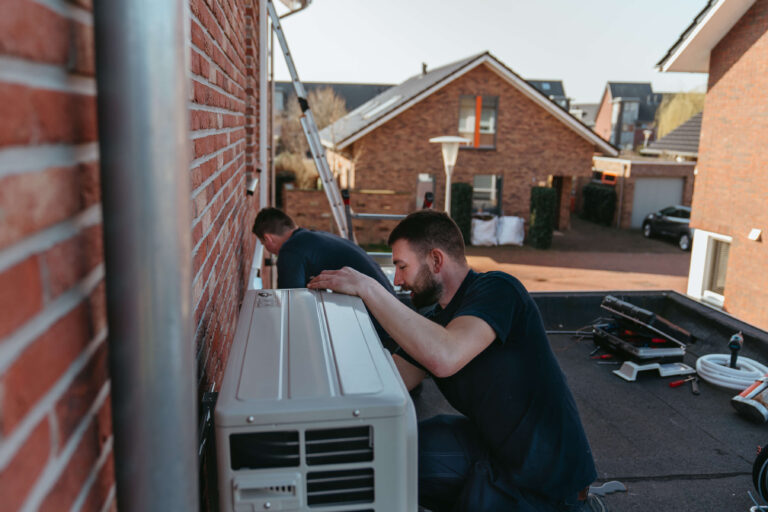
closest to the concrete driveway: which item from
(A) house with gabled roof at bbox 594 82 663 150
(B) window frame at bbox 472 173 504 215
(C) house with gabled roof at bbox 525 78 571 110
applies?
(B) window frame at bbox 472 173 504 215

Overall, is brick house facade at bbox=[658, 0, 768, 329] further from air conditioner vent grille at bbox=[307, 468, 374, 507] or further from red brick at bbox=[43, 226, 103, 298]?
red brick at bbox=[43, 226, 103, 298]

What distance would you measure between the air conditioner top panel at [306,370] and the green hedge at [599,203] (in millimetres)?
30807

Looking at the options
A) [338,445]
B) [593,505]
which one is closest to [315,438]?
[338,445]

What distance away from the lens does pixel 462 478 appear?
2.59 metres

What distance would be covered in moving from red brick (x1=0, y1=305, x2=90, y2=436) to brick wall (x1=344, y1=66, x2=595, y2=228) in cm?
2319

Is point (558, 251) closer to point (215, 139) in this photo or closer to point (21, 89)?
point (215, 139)

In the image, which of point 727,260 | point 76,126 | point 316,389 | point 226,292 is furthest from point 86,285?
point 727,260

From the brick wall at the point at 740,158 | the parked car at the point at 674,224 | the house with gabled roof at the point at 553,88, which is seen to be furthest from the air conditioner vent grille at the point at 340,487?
the house with gabled roof at the point at 553,88

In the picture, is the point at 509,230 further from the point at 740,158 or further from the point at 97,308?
the point at 97,308

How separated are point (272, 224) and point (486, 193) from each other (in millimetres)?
22543

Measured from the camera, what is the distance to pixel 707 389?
591cm

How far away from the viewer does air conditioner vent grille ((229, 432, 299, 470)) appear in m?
1.48

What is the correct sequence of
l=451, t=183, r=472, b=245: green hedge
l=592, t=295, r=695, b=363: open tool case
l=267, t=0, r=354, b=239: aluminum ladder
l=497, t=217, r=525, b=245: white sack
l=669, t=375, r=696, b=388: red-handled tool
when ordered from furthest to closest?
l=497, t=217, r=525, b=245: white sack, l=451, t=183, r=472, b=245: green hedge, l=267, t=0, r=354, b=239: aluminum ladder, l=592, t=295, r=695, b=363: open tool case, l=669, t=375, r=696, b=388: red-handled tool

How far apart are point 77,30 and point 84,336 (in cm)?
43
